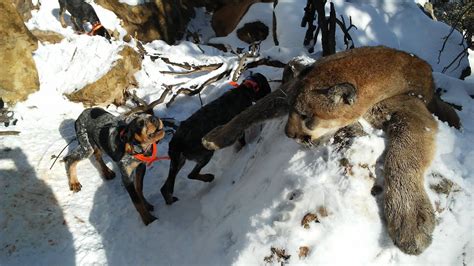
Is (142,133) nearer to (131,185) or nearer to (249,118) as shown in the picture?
(131,185)

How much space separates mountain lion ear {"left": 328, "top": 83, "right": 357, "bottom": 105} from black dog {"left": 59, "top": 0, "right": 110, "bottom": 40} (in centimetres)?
785

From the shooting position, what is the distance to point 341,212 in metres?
3.58

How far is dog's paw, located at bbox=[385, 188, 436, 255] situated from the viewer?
3332mm

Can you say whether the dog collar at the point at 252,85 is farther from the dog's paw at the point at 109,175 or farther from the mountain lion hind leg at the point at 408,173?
the dog's paw at the point at 109,175

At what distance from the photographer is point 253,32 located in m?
11.4

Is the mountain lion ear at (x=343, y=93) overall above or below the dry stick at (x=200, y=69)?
above

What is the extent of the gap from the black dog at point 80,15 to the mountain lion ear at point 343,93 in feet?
25.7

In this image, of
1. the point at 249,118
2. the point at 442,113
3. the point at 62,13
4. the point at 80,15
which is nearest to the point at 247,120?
the point at 249,118

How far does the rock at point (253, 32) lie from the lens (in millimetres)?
11258

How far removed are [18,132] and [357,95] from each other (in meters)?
6.05

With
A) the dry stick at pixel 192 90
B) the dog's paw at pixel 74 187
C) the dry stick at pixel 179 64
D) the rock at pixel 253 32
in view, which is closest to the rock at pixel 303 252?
the dog's paw at pixel 74 187

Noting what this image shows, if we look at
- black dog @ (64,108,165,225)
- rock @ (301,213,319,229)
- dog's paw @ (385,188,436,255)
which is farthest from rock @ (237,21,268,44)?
dog's paw @ (385,188,436,255)

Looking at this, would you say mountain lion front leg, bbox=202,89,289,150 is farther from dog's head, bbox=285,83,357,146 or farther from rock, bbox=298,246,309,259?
rock, bbox=298,246,309,259

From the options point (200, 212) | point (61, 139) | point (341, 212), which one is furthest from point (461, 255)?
point (61, 139)
